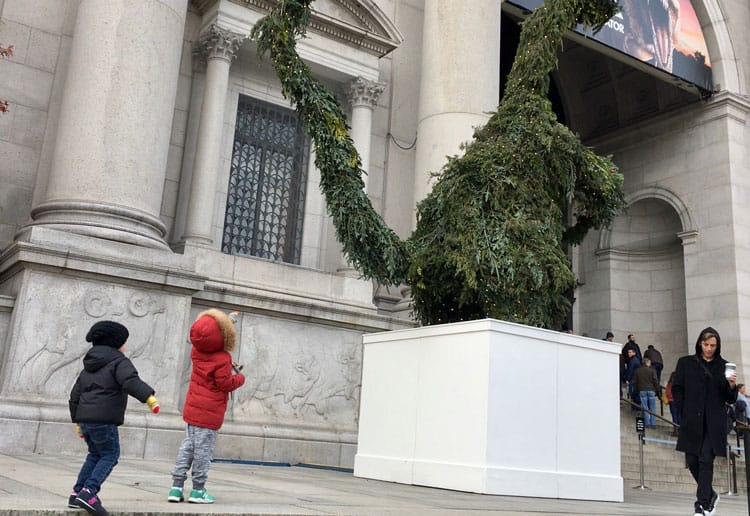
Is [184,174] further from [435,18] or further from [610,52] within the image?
[610,52]

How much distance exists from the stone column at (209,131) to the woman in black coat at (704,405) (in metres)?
8.38

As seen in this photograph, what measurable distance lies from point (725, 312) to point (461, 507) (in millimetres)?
16825

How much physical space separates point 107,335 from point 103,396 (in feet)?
1.31

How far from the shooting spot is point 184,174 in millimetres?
13883

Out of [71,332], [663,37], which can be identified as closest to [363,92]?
[71,332]

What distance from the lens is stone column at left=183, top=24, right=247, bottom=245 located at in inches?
527

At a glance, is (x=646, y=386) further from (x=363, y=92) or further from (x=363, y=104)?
(x=363, y=92)

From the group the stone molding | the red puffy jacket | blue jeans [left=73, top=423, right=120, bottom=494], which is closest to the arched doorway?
the stone molding

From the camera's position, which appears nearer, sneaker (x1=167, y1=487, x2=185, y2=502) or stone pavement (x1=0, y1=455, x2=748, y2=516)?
stone pavement (x1=0, y1=455, x2=748, y2=516)

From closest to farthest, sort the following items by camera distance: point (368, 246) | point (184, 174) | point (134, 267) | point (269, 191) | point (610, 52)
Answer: point (368, 246) < point (134, 267) < point (184, 174) < point (269, 191) < point (610, 52)

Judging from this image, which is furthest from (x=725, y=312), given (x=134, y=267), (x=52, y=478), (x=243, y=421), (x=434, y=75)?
(x=52, y=478)

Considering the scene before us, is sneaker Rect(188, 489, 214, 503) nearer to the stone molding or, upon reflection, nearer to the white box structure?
the white box structure

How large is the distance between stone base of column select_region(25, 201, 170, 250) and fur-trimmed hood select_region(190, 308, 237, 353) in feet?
16.8

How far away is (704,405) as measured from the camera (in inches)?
286
